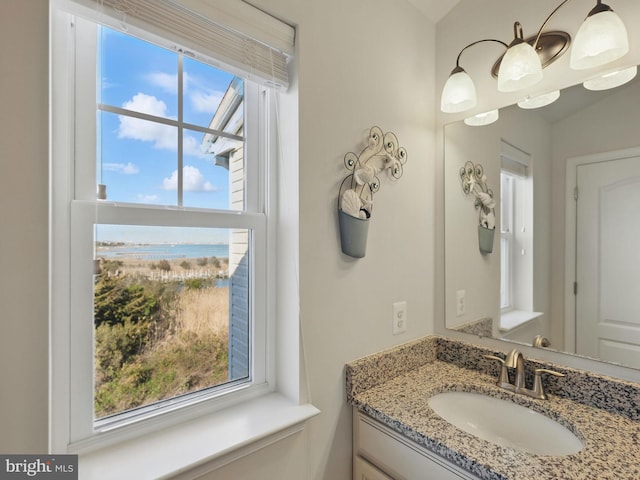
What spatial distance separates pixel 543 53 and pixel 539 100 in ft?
0.53

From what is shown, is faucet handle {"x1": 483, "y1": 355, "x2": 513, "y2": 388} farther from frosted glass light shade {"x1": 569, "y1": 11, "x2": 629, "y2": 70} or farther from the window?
frosted glass light shade {"x1": 569, "y1": 11, "x2": 629, "y2": 70}

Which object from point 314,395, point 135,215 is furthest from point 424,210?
point 135,215

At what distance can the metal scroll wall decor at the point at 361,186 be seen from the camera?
1.12 meters

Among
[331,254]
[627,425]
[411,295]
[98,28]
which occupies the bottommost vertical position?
[627,425]

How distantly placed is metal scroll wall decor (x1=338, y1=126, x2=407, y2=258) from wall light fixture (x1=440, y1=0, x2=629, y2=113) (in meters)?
0.33

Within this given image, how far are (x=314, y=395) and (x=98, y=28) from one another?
125 centimetres

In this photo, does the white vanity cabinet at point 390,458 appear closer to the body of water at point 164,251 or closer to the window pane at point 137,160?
the body of water at point 164,251

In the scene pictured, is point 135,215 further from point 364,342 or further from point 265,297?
point 364,342

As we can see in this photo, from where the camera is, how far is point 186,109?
3.19ft

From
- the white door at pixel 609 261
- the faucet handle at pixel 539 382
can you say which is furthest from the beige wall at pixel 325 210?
the white door at pixel 609 261

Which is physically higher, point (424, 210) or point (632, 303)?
point (424, 210)

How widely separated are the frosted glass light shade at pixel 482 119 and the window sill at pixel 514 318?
81 centimetres
